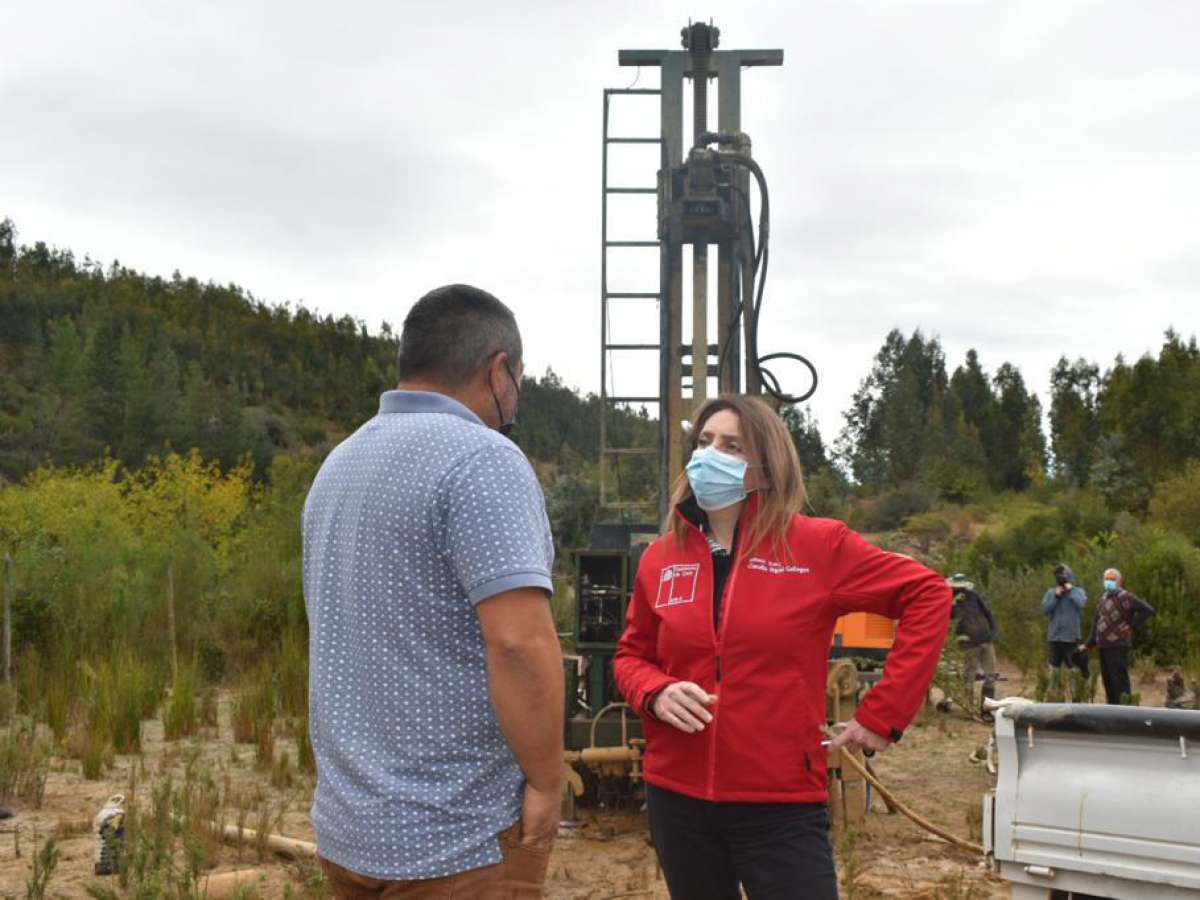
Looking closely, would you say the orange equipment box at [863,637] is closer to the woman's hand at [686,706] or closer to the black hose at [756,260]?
the black hose at [756,260]

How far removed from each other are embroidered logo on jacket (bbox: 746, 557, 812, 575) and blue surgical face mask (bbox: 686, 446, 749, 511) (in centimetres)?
20

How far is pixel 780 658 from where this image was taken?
2830mm

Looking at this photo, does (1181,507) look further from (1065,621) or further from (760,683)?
(760,683)

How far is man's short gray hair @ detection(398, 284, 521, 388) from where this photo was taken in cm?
232

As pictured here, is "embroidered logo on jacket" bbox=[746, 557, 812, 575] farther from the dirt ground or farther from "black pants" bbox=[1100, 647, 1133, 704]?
"black pants" bbox=[1100, 647, 1133, 704]

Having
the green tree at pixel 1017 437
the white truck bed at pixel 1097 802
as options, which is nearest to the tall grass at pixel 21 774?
the white truck bed at pixel 1097 802

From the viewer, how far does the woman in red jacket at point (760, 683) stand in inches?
109

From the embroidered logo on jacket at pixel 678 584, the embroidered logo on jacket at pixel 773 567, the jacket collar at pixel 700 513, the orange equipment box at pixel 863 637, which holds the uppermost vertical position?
the jacket collar at pixel 700 513

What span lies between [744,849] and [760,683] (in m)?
0.37

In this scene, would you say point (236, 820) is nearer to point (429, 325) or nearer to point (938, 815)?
point (938, 815)

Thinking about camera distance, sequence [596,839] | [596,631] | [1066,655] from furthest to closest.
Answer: [1066,655] → [596,631] → [596,839]

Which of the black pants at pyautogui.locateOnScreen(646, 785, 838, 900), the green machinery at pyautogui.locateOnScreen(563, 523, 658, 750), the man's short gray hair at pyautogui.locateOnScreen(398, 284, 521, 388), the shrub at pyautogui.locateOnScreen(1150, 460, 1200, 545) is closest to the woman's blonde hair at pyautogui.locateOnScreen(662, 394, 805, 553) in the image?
the black pants at pyautogui.locateOnScreen(646, 785, 838, 900)

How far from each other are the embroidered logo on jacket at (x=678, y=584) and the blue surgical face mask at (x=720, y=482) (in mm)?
172

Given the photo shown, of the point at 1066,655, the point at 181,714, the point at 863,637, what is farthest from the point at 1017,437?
the point at 181,714
